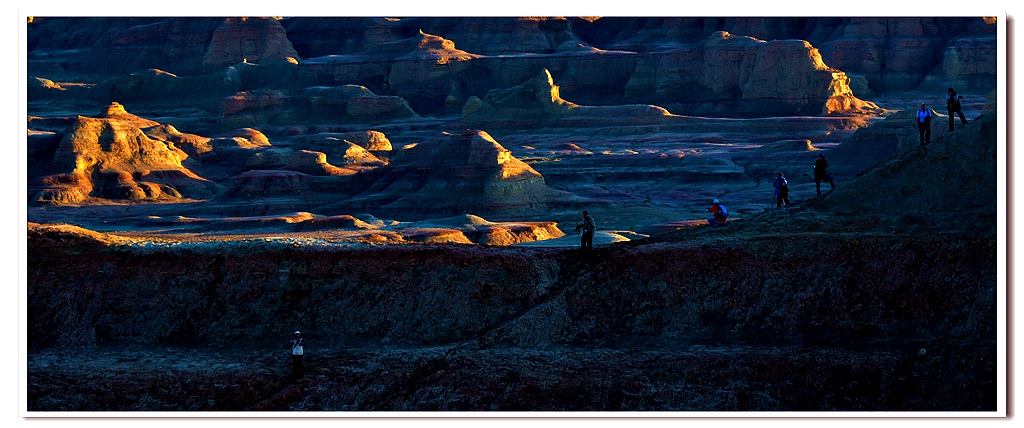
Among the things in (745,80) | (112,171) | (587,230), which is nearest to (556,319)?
(587,230)

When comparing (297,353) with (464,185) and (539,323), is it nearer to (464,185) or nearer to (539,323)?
(539,323)

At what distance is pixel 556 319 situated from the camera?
24953mm

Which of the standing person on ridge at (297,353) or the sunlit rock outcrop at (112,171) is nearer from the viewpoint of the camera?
the standing person on ridge at (297,353)

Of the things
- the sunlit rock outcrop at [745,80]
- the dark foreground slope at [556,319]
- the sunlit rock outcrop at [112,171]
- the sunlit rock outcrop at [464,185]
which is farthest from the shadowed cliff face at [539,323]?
the sunlit rock outcrop at [745,80]

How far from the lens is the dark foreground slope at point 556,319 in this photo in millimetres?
22703

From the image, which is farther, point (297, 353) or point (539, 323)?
point (539, 323)

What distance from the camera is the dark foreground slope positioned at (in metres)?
22.7

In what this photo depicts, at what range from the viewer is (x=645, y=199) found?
69750 mm

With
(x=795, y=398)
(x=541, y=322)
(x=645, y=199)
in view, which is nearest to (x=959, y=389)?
(x=795, y=398)

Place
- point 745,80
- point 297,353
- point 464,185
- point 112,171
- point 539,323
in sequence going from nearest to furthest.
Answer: point 297,353, point 539,323, point 464,185, point 112,171, point 745,80

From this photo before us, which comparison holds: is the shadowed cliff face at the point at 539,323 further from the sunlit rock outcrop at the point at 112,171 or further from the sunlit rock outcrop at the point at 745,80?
the sunlit rock outcrop at the point at 745,80

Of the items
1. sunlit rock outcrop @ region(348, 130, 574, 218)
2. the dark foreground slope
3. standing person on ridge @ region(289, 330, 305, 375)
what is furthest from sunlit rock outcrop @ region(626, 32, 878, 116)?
standing person on ridge @ region(289, 330, 305, 375)

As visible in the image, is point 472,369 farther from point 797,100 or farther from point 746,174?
point 797,100

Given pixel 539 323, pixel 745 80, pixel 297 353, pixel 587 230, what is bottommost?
pixel 297 353
